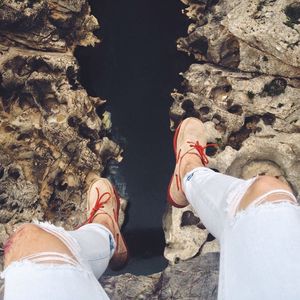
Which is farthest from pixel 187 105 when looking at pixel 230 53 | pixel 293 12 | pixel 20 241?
pixel 20 241

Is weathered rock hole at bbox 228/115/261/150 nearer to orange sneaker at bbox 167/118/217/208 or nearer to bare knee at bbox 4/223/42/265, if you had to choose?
orange sneaker at bbox 167/118/217/208

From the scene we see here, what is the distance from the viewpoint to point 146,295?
2377 mm

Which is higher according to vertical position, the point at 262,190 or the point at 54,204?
the point at 262,190

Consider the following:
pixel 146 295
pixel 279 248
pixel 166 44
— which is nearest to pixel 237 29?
pixel 166 44

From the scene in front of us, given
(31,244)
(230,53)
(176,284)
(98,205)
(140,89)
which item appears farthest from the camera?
(140,89)

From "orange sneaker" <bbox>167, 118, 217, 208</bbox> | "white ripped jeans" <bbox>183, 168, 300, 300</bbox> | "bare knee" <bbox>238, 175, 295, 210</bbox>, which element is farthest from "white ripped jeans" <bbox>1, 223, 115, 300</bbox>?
"orange sneaker" <bbox>167, 118, 217, 208</bbox>

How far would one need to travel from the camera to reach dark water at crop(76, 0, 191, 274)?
126 inches

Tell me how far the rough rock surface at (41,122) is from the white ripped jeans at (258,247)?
1599mm

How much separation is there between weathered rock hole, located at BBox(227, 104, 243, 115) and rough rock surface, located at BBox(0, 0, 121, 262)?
874mm

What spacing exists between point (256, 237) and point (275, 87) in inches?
73.7

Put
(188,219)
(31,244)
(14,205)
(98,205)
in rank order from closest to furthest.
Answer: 1. (31,244)
2. (98,205)
3. (14,205)
4. (188,219)

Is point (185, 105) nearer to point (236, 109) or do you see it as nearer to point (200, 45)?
point (236, 109)

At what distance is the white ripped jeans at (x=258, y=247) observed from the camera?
1138 mm

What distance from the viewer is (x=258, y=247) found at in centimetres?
123
